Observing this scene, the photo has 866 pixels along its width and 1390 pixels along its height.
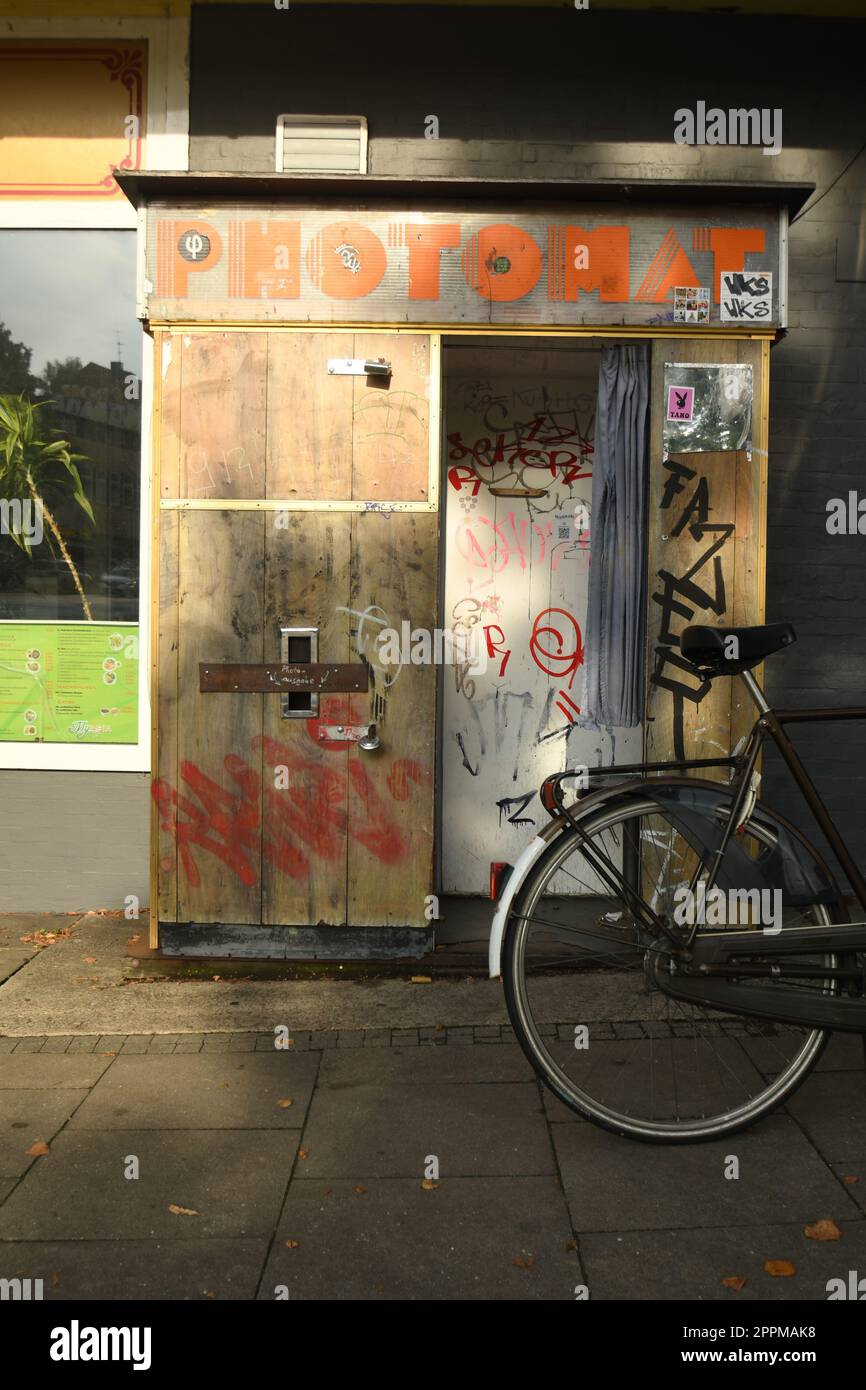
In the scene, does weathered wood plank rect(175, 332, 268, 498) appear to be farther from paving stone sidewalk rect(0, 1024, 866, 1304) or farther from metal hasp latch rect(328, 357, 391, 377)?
paving stone sidewalk rect(0, 1024, 866, 1304)

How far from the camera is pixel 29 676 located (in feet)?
20.5

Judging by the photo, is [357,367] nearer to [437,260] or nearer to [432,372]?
[432,372]

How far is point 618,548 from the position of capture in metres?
5.18

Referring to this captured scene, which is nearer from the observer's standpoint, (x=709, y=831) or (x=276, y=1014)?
(x=709, y=831)

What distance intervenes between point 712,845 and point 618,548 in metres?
2.06

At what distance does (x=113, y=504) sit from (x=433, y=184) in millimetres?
2480

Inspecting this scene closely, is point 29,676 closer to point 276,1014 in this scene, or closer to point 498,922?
point 276,1014

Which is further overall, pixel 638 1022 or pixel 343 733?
pixel 343 733

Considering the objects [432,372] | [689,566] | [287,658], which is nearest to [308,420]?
[432,372]

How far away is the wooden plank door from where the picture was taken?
5.02 metres

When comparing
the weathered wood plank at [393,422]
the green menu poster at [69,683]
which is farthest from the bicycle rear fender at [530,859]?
the green menu poster at [69,683]

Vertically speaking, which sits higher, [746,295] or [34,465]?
[746,295]

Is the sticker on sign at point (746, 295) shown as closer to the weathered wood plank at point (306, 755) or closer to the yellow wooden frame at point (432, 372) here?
the yellow wooden frame at point (432, 372)

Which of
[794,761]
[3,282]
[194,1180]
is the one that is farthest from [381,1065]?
[3,282]
